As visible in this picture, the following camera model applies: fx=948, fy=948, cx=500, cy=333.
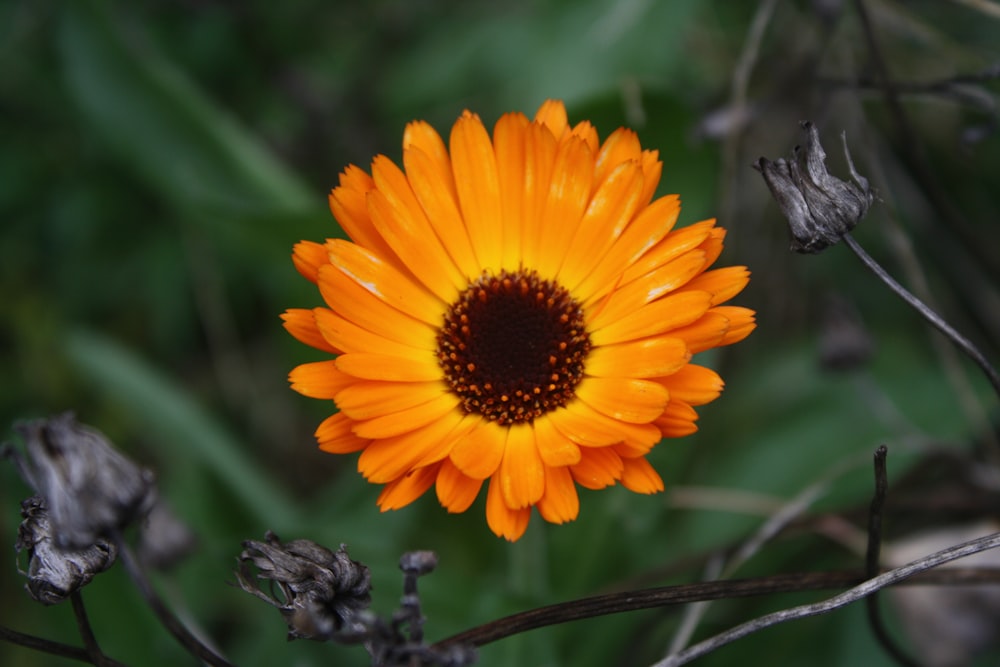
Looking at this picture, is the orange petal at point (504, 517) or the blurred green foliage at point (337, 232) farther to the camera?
the blurred green foliage at point (337, 232)

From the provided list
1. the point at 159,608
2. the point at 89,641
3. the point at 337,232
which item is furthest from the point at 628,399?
the point at 337,232

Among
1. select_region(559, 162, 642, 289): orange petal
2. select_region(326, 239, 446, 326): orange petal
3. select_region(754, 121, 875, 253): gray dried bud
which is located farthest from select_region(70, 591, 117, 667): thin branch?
select_region(754, 121, 875, 253): gray dried bud

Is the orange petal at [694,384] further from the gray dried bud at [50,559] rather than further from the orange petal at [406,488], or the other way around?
the gray dried bud at [50,559]

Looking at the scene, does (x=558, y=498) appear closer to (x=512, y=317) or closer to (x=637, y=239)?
(x=637, y=239)

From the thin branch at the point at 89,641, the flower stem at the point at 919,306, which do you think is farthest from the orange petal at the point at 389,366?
the flower stem at the point at 919,306

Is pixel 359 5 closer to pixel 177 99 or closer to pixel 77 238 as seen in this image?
pixel 177 99
